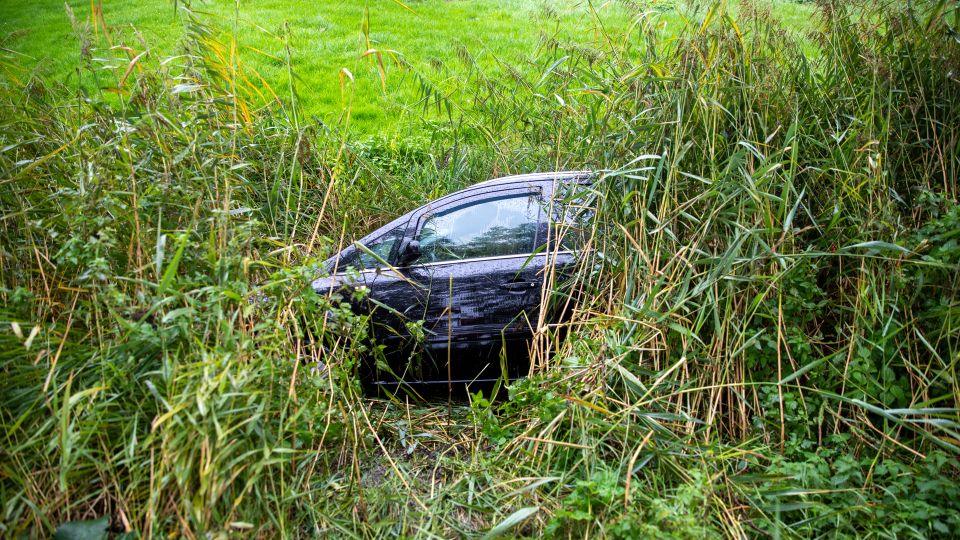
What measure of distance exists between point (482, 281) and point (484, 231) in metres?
0.38

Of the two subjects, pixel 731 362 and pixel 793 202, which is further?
pixel 793 202

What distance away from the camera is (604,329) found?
326cm

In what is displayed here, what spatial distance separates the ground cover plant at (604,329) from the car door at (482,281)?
1.03 feet

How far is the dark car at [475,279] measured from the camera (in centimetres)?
386

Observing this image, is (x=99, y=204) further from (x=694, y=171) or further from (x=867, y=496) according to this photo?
(x=867, y=496)

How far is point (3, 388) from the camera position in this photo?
99.2 inches

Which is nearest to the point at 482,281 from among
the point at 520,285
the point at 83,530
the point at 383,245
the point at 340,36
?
the point at 520,285

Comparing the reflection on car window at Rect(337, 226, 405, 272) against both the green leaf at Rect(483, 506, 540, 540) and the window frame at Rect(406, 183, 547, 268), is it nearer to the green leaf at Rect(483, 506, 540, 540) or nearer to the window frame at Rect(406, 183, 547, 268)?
the window frame at Rect(406, 183, 547, 268)

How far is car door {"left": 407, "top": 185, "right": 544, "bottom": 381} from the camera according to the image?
12.9ft

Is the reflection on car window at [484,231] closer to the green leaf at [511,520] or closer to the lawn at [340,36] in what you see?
the green leaf at [511,520]

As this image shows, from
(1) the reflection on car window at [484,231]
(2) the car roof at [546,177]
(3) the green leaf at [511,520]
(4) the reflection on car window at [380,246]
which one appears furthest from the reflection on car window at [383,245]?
(3) the green leaf at [511,520]

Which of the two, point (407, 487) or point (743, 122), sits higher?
point (743, 122)

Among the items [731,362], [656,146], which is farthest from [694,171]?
[731,362]

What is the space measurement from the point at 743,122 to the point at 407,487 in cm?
258
